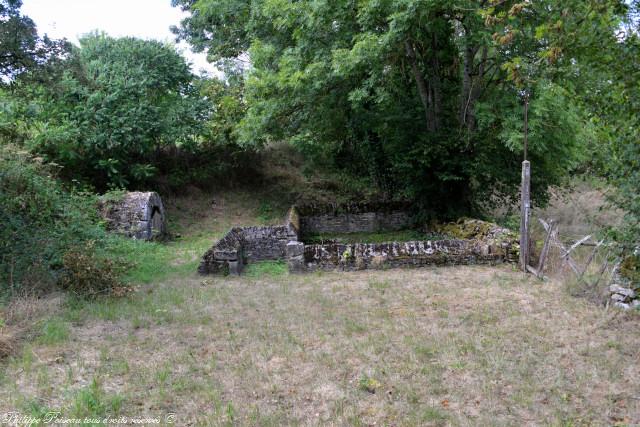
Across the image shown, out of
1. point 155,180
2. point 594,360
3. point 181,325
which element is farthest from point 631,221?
point 155,180

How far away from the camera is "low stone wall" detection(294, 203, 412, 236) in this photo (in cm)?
1521

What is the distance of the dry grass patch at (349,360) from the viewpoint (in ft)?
14.3

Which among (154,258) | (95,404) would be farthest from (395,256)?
(95,404)

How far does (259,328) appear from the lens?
6.59 metres

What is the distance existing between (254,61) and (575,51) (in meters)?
11.6

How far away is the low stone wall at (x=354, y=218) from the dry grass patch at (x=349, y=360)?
23.1 ft

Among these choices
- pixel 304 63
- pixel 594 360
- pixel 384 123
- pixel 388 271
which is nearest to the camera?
pixel 594 360

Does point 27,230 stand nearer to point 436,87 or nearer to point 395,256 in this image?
point 395,256

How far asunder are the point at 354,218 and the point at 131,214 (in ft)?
22.1

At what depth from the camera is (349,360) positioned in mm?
5414

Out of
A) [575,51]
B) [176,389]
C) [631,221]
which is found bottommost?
[176,389]

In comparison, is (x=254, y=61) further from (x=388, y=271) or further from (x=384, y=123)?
(x=388, y=271)

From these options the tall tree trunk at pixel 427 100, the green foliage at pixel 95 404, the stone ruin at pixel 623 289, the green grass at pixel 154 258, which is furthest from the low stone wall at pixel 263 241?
the stone ruin at pixel 623 289

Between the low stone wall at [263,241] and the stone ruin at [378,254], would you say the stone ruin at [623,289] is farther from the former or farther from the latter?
the low stone wall at [263,241]
